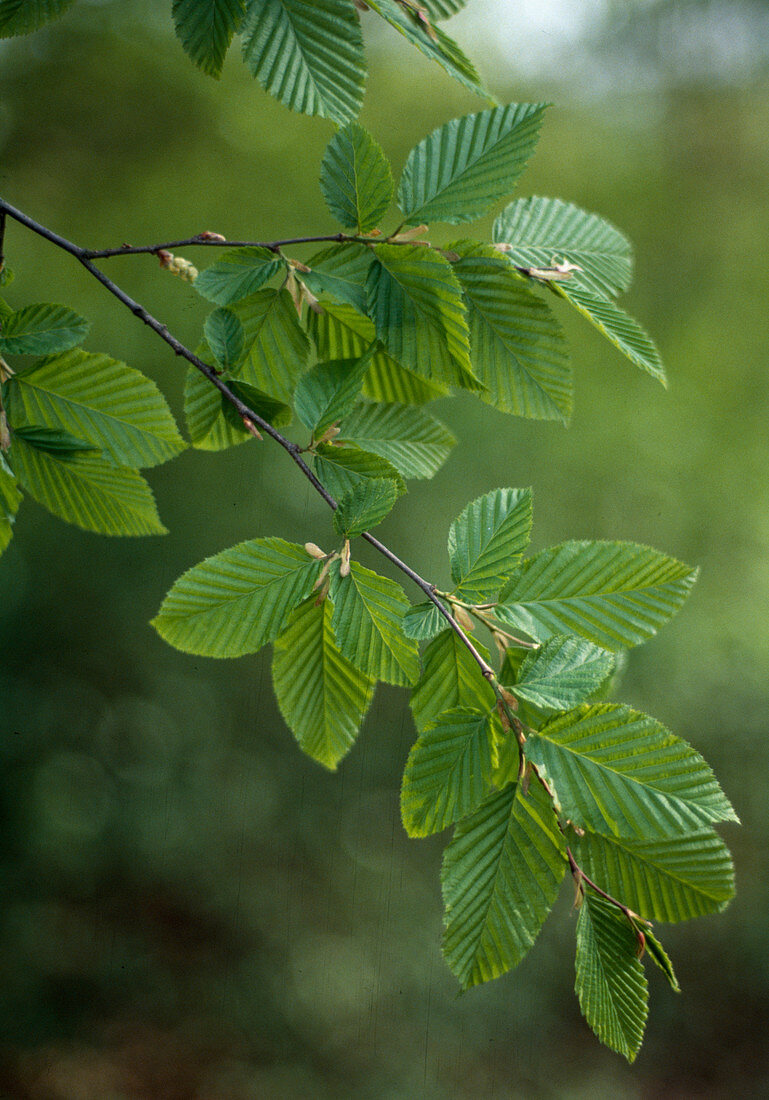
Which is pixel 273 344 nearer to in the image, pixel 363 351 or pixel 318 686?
pixel 363 351

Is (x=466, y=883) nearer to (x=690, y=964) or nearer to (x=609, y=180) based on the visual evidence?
(x=690, y=964)

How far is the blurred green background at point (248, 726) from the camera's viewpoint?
6.10ft

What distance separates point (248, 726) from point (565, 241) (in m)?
1.66

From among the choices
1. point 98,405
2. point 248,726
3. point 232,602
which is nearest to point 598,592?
point 232,602

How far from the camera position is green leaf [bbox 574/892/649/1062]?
0.29 metres

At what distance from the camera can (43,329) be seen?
1.32 feet

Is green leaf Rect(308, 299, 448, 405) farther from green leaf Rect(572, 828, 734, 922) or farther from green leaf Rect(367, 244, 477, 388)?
green leaf Rect(572, 828, 734, 922)

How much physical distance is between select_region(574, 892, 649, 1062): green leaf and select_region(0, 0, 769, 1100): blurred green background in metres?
1.53

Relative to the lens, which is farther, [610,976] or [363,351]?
[363,351]

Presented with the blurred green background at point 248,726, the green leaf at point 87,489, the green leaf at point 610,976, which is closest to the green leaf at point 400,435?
the green leaf at point 87,489

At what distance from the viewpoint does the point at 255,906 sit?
6.45 feet

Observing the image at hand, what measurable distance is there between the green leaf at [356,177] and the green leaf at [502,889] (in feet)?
0.87

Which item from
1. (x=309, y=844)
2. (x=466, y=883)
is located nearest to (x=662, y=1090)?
(x=309, y=844)

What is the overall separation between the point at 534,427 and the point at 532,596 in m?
1.59
